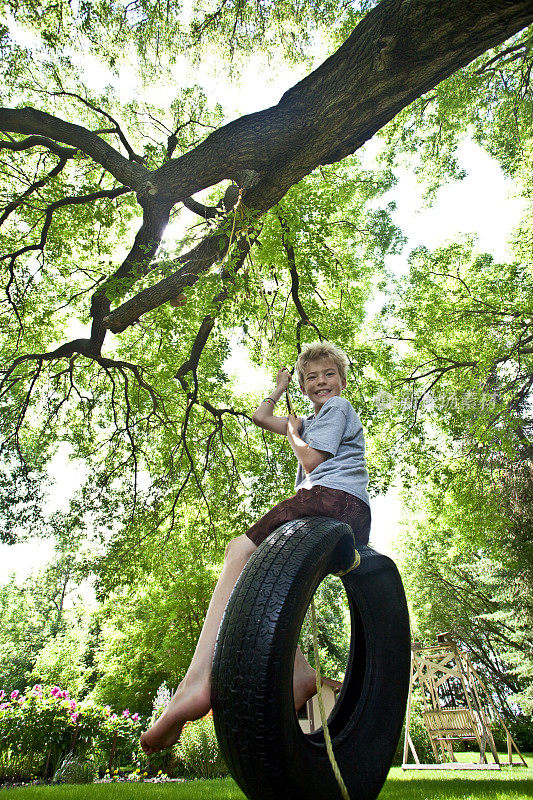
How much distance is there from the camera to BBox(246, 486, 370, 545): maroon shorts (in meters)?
A: 1.89

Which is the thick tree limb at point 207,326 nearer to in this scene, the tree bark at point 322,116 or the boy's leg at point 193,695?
the tree bark at point 322,116

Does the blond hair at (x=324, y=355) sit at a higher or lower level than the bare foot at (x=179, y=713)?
higher

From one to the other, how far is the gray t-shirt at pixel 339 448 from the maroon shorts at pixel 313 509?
0.11ft

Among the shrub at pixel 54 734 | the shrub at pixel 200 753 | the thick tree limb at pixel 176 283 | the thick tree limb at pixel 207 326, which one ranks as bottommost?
the shrub at pixel 200 753

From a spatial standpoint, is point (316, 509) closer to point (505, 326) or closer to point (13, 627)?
point (505, 326)

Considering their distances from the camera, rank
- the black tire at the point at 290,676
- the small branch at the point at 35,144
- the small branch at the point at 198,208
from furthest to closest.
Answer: the small branch at the point at 198,208 < the small branch at the point at 35,144 < the black tire at the point at 290,676

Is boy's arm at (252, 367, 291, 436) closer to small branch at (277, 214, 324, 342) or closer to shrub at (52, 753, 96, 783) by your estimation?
small branch at (277, 214, 324, 342)

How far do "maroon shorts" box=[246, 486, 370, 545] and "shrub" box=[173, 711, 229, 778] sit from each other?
9513 millimetres

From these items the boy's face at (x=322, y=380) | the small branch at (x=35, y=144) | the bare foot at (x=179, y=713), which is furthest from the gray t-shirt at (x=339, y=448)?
the small branch at (x=35, y=144)

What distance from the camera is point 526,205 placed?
9.36 metres

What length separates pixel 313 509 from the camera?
1879 mm

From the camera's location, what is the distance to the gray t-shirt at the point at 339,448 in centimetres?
199

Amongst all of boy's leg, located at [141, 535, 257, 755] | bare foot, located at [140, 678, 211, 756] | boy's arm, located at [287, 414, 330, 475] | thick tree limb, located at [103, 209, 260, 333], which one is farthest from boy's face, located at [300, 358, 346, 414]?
thick tree limb, located at [103, 209, 260, 333]

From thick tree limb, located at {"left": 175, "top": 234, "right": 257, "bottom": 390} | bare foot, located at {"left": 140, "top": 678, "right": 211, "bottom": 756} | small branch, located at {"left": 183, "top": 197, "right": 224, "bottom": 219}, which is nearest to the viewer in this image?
bare foot, located at {"left": 140, "top": 678, "right": 211, "bottom": 756}
